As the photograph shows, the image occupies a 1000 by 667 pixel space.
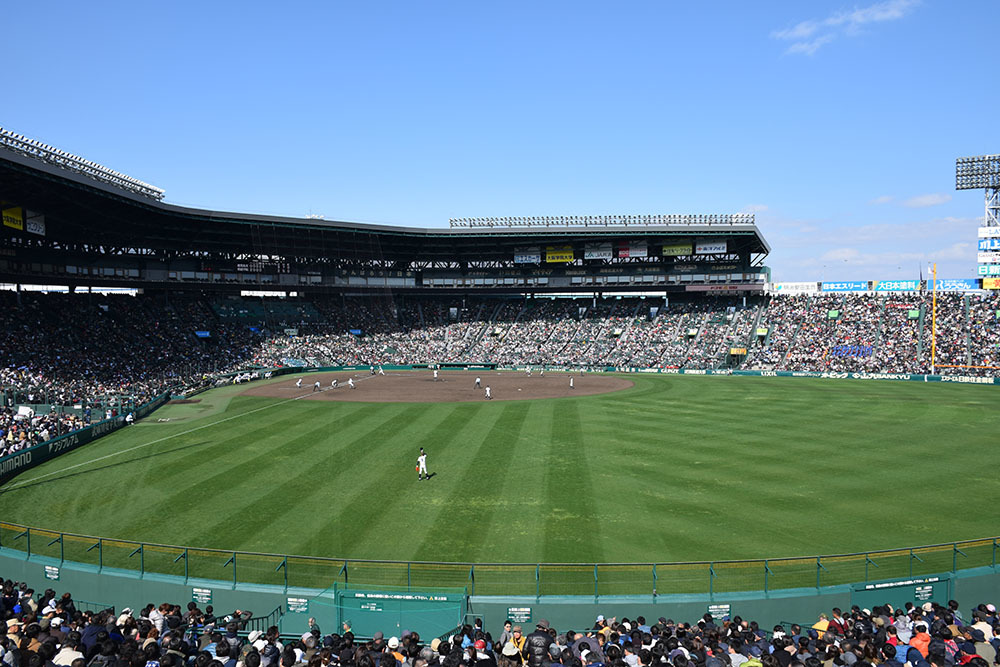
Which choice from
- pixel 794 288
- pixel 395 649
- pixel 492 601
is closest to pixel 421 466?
pixel 492 601

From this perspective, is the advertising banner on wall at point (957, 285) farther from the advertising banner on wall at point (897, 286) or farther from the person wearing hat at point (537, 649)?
the person wearing hat at point (537, 649)

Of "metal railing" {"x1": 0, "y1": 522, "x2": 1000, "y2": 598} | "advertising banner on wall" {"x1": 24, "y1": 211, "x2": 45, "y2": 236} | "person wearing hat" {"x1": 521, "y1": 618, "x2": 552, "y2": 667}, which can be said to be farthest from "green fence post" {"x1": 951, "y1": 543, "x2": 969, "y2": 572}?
"advertising banner on wall" {"x1": 24, "y1": 211, "x2": 45, "y2": 236}

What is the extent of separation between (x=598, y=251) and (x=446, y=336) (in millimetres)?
25680

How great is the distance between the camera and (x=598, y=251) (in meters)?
84.5

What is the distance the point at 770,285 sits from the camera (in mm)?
80812

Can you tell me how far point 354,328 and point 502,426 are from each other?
175 feet

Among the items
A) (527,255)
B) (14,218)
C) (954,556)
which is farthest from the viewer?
(527,255)

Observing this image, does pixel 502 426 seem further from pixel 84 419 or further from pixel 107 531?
pixel 84 419

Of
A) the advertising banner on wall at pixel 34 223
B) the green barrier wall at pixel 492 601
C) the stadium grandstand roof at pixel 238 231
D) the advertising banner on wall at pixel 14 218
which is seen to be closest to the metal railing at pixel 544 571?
the green barrier wall at pixel 492 601

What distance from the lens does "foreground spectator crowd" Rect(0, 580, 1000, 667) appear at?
801 centimetres

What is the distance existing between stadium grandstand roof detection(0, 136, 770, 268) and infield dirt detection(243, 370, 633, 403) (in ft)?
61.7

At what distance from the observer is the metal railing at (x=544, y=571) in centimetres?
1405

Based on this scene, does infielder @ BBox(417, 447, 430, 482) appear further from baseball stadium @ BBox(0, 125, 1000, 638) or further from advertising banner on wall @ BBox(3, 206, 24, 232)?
advertising banner on wall @ BBox(3, 206, 24, 232)

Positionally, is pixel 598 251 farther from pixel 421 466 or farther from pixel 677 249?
pixel 421 466
